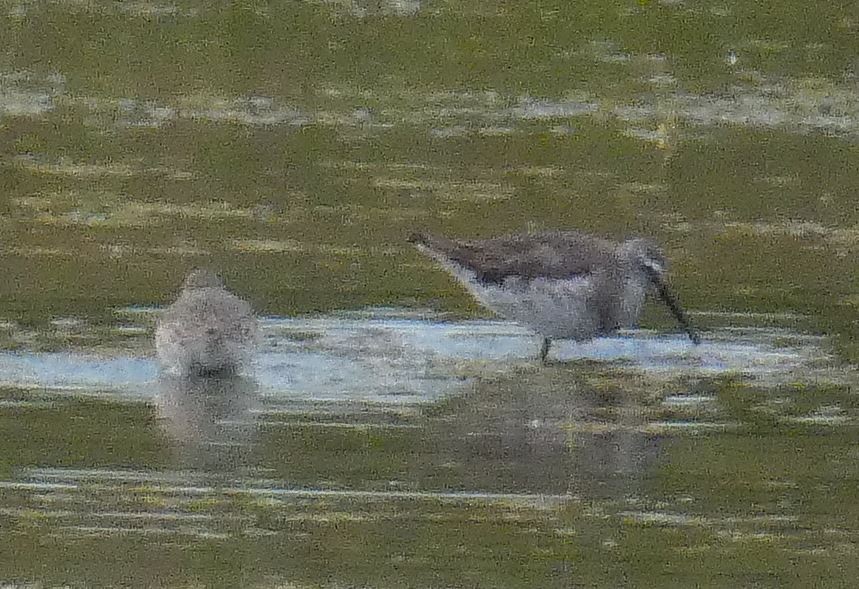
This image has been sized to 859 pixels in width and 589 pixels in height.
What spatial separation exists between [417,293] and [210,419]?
1449 millimetres

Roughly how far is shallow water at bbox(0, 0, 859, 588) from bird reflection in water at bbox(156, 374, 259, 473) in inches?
0.6

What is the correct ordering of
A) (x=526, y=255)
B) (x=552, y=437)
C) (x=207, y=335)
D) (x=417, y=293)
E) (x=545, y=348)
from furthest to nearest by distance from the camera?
(x=417, y=293)
(x=526, y=255)
(x=545, y=348)
(x=207, y=335)
(x=552, y=437)

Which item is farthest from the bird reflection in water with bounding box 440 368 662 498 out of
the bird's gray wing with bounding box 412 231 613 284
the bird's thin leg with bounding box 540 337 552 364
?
the bird's gray wing with bounding box 412 231 613 284

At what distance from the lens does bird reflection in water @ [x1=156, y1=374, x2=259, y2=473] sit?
4.88 meters

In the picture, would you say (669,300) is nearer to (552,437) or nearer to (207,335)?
(552,437)

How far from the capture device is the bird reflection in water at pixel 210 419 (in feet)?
16.0

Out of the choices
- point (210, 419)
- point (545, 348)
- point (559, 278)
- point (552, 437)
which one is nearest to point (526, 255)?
point (559, 278)

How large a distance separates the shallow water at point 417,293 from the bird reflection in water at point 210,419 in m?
0.02

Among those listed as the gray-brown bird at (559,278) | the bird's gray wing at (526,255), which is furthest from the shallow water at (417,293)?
the bird's gray wing at (526,255)

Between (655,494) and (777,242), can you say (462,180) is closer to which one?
(777,242)

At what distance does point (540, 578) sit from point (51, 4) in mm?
7175

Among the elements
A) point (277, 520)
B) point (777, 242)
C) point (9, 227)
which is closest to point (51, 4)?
point (9, 227)

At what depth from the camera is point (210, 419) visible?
17.1 ft

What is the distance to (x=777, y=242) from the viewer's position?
23.7ft
